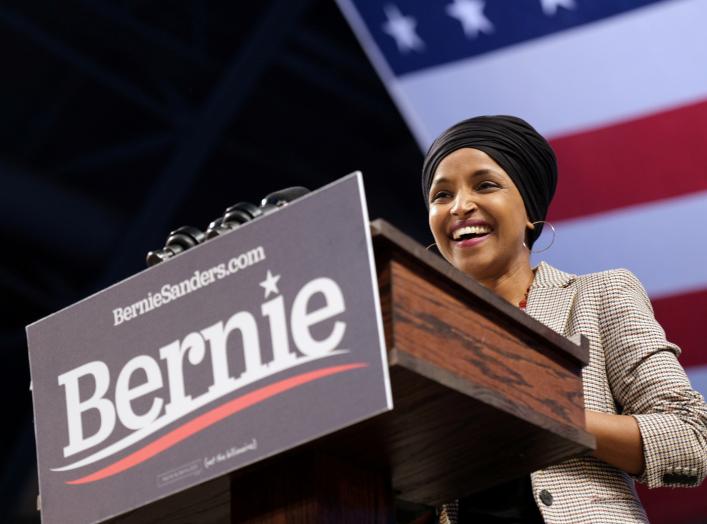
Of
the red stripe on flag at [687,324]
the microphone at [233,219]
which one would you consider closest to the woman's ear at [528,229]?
the microphone at [233,219]

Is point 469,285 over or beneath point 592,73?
beneath

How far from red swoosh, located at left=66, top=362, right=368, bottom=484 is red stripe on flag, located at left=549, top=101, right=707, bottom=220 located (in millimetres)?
2631

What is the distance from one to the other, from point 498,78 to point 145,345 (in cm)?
279

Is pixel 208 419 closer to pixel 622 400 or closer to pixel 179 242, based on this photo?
pixel 179 242

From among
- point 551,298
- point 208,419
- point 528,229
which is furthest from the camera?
point 528,229

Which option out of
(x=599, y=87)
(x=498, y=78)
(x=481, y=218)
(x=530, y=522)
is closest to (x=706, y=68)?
(x=599, y=87)

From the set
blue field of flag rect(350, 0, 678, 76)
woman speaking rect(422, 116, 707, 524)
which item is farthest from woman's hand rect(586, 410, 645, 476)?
blue field of flag rect(350, 0, 678, 76)

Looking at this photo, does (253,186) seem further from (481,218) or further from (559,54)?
(481,218)

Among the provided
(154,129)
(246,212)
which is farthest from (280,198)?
(154,129)

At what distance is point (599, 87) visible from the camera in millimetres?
3549

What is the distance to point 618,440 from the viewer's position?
3.91ft

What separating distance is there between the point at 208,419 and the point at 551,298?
58 cm

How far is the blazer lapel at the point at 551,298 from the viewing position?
1.39 metres

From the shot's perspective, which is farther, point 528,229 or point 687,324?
point 687,324
